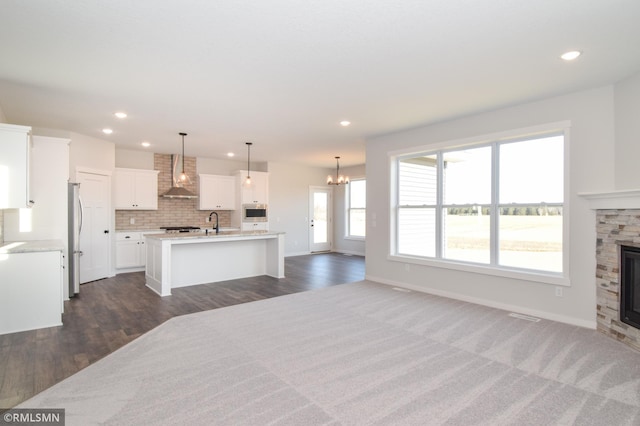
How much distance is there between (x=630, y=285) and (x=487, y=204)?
1.87 metres

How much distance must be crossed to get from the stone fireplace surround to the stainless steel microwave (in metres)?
6.89

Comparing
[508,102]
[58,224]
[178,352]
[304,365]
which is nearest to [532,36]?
[508,102]

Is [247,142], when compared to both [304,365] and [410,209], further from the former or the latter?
[304,365]

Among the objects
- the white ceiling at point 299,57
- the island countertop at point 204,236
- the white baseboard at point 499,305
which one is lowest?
the white baseboard at point 499,305

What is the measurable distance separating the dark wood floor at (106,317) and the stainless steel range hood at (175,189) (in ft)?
5.94

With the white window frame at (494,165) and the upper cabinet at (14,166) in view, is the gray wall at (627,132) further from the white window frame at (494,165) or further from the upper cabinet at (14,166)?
the upper cabinet at (14,166)

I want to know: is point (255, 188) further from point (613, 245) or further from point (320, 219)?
point (613, 245)

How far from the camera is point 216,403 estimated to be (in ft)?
7.62

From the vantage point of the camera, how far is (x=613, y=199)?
349cm

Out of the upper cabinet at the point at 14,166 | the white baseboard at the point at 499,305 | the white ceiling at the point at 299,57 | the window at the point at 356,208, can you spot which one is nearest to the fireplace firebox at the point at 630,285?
the white baseboard at the point at 499,305

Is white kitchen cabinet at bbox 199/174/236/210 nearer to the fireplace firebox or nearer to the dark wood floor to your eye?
the dark wood floor

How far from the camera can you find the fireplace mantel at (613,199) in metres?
3.24

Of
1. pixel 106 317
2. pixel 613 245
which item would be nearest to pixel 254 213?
pixel 106 317

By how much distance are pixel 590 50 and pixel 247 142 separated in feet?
17.8
